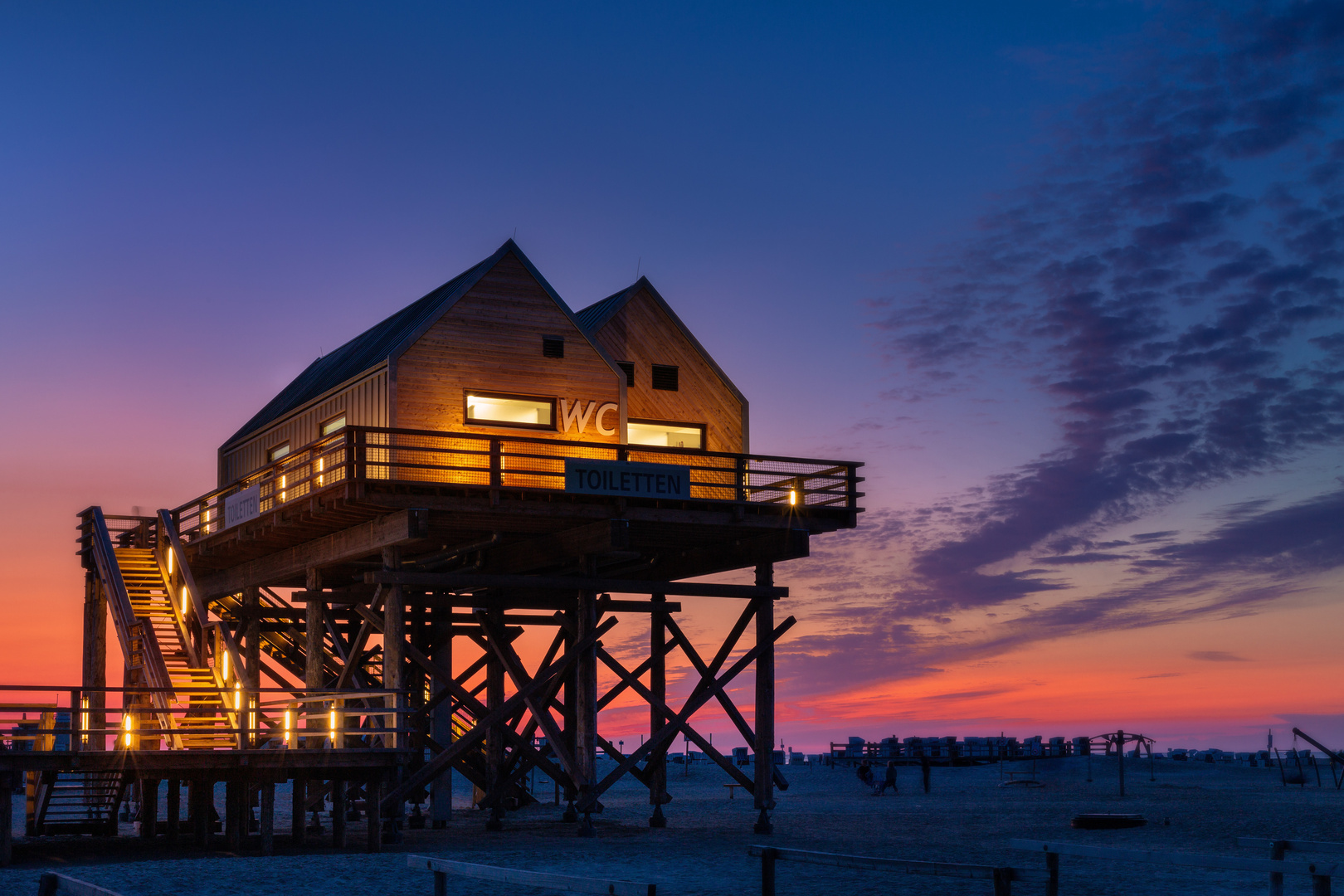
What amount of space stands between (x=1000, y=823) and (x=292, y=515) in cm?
1916

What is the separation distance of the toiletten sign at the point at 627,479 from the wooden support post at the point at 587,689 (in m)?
2.87

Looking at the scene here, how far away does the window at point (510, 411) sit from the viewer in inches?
1191

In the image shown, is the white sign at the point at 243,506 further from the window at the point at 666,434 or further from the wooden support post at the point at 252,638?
the window at the point at 666,434

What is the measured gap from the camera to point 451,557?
3200 centimetres

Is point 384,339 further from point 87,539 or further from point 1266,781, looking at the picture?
point 1266,781

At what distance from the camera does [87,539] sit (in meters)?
36.6

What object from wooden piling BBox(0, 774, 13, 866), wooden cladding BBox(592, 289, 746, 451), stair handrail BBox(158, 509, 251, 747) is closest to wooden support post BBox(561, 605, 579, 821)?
wooden cladding BBox(592, 289, 746, 451)

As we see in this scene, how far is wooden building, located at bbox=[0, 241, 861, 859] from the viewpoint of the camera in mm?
26812

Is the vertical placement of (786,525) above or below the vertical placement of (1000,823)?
above

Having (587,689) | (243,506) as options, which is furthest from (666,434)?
(243,506)

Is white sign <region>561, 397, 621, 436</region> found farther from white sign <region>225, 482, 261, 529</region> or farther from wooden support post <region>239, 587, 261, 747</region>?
wooden support post <region>239, 587, 261, 747</region>

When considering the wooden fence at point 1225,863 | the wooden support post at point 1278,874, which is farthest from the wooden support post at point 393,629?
the wooden support post at point 1278,874

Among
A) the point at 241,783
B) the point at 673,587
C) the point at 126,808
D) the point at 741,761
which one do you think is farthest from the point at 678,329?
the point at 741,761

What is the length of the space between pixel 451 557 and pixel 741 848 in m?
9.63
